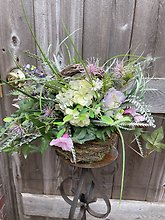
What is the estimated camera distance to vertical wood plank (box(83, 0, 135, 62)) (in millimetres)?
945

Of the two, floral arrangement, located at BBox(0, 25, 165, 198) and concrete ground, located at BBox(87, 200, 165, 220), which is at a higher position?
floral arrangement, located at BBox(0, 25, 165, 198)

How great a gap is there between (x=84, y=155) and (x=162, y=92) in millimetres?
507

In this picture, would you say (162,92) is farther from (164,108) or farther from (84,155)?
(84,155)

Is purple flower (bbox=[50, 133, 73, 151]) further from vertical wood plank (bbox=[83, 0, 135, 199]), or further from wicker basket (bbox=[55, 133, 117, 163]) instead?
vertical wood plank (bbox=[83, 0, 135, 199])

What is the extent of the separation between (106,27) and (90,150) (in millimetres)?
558

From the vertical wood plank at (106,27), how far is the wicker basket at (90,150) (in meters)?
0.44

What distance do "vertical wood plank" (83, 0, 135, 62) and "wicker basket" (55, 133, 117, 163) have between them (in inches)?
17.2

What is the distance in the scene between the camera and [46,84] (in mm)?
731

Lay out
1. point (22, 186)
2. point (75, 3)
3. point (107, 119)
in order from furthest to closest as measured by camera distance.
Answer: point (22, 186)
point (75, 3)
point (107, 119)

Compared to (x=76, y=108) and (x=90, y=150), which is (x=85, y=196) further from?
(x=76, y=108)

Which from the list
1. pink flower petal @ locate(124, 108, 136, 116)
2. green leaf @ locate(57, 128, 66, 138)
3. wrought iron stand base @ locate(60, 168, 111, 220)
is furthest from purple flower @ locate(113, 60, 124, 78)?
wrought iron stand base @ locate(60, 168, 111, 220)

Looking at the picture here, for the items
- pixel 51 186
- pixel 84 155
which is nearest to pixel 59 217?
pixel 51 186

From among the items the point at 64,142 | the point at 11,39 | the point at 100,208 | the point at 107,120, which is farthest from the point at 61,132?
the point at 100,208

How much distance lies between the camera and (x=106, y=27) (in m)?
0.98
